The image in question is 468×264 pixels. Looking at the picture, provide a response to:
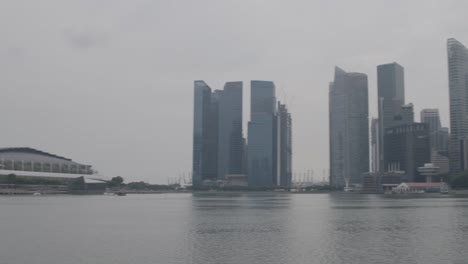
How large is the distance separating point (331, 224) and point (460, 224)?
1675cm

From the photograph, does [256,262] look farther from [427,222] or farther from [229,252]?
[427,222]

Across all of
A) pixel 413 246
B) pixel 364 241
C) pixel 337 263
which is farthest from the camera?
pixel 364 241

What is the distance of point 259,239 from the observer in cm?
5759

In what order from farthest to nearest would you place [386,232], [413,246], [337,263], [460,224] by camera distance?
[460,224]
[386,232]
[413,246]
[337,263]

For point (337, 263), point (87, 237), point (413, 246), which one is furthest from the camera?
point (87, 237)

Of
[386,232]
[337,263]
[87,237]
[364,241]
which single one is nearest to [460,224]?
[386,232]

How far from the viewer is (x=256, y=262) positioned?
4350cm

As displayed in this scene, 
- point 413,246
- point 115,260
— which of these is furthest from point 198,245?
point 413,246

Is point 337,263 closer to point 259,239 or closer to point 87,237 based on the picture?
point 259,239

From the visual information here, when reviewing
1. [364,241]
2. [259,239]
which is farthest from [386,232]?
[259,239]

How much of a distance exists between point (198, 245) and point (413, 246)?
19.6 metres

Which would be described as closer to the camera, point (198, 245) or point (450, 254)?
point (450, 254)

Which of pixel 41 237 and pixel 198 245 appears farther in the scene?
pixel 41 237

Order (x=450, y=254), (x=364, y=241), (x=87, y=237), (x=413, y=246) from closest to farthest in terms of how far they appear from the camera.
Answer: (x=450, y=254) < (x=413, y=246) < (x=364, y=241) < (x=87, y=237)
